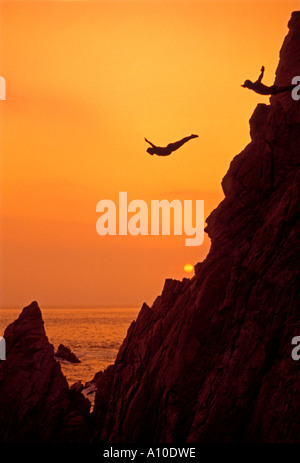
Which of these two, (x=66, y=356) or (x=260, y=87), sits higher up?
(x=260, y=87)

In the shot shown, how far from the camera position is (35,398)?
103ft

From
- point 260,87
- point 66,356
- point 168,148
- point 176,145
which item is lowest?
point 66,356

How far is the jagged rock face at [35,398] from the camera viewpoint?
30562 mm

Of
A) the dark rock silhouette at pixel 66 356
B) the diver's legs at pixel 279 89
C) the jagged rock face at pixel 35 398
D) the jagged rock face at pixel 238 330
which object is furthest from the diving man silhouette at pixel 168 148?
the dark rock silhouette at pixel 66 356

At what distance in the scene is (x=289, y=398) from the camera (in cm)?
2281

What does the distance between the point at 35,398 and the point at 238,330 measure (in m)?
11.4

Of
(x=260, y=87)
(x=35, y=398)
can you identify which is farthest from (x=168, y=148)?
(x=35, y=398)

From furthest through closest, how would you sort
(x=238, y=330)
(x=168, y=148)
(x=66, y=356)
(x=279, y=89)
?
1. (x=66, y=356)
2. (x=168, y=148)
3. (x=279, y=89)
4. (x=238, y=330)

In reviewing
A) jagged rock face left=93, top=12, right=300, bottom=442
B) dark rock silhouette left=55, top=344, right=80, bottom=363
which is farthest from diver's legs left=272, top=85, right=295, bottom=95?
dark rock silhouette left=55, top=344, right=80, bottom=363

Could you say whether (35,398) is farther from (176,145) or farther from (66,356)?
(66,356)

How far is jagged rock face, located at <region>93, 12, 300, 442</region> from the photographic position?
78.2ft

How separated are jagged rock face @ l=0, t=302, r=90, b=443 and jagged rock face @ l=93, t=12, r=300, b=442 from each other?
1.73 meters

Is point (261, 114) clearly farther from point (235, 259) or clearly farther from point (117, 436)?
point (117, 436)

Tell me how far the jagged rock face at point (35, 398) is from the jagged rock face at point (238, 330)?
1731mm
